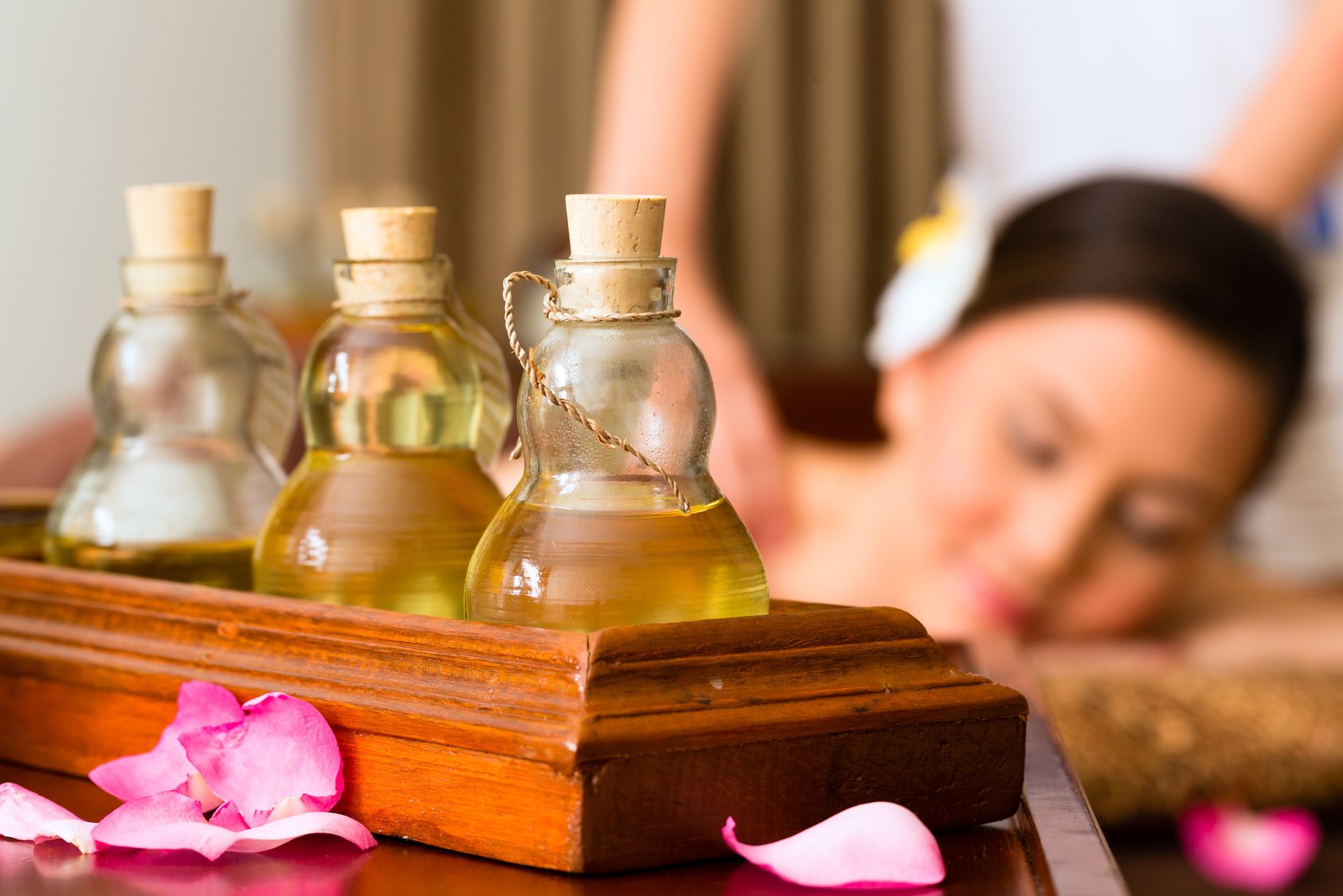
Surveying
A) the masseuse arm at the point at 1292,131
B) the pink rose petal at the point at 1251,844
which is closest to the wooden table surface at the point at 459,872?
the pink rose petal at the point at 1251,844

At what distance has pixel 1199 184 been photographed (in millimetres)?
1674

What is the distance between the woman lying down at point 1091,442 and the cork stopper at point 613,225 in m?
0.80

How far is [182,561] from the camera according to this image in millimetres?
534

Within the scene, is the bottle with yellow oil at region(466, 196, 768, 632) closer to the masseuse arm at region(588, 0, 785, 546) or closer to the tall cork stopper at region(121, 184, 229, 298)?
the tall cork stopper at region(121, 184, 229, 298)

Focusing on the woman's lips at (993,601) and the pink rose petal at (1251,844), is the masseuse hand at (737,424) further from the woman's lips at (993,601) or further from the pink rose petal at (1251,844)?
the pink rose petal at (1251,844)

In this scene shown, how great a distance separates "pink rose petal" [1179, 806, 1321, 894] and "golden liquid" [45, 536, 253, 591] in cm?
63

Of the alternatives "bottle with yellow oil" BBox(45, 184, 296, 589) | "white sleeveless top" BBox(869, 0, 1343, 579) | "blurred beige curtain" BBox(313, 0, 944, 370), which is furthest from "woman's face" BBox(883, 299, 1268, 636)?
"blurred beige curtain" BBox(313, 0, 944, 370)

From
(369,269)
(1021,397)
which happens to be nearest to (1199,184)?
(1021,397)

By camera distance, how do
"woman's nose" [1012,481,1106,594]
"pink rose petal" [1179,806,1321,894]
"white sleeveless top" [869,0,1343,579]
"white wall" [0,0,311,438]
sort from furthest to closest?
"white wall" [0,0,311,438] < "white sleeveless top" [869,0,1343,579] < "woman's nose" [1012,481,1106,594] < "pink rose petal" [1179,806,1321,894]

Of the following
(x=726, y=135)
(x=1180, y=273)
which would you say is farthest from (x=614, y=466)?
(x=726, y=135)

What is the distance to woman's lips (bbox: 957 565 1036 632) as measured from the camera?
4.72ft

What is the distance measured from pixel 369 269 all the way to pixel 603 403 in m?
0.12

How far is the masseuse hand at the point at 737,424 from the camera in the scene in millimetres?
1597

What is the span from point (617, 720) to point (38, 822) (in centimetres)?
17
